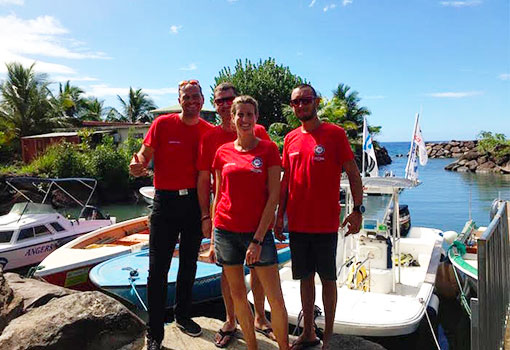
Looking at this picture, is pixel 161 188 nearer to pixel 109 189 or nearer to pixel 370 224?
pixel 370 224

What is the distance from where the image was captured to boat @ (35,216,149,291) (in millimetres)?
9477

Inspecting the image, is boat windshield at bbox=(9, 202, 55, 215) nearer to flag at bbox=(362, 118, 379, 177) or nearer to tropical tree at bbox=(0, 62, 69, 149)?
flag at bbox=(362, 118, 379, 177)

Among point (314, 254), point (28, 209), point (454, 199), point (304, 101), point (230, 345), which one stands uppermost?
point (304, 101)

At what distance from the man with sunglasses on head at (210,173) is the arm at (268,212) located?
23.5 inches

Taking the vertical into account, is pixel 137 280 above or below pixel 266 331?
below

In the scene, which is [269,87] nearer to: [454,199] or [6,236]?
[454,199]

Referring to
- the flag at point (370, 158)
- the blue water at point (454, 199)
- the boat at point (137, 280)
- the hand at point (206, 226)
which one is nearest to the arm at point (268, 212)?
the hand at point (206, 226)

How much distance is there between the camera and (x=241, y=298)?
10.8ft

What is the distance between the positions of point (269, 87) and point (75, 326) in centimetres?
3169

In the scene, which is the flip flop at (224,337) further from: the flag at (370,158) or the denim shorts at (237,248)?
the flag at (370,158)

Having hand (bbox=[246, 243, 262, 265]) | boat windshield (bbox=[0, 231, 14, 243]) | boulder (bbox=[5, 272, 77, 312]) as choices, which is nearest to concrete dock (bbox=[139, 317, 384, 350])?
hand (bbox=[246, 243, 262, 265])

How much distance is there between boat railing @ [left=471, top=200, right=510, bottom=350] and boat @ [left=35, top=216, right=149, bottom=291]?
621 centimetres

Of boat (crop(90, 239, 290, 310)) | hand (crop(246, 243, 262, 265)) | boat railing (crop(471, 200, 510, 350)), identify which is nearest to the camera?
boat railing (crop(471, 200, 510, 350))

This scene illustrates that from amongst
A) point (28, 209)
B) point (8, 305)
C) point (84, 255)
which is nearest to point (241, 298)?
point (8, 305)
